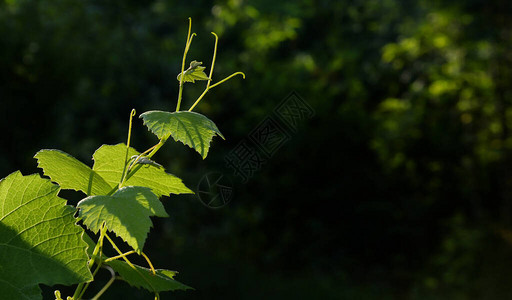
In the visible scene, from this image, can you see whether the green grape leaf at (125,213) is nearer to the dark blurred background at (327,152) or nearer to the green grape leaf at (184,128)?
the green grape leaf at (184,128)

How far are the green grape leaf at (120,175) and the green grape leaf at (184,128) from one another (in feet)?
0.19

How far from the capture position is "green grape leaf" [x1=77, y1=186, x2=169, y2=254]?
20.7 inches

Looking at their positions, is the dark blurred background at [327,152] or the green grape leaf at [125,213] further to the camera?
the dark blurred background at [327,152]

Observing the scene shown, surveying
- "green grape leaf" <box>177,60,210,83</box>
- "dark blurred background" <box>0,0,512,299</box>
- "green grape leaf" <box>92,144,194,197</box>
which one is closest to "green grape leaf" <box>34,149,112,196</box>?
"green grape leaf" <box>92,144,194,197</box>

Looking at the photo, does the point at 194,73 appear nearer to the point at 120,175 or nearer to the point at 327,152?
the point at 120,175

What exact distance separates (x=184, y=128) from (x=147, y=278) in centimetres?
17

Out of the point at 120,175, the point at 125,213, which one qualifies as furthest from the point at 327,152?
the point at 125,213

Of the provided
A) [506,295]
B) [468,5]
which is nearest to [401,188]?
[506,295]

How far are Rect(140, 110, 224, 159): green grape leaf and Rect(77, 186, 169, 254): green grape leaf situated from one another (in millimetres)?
71

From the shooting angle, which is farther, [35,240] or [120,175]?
[120,175]

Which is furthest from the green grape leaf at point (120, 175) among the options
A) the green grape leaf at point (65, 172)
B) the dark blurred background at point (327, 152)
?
the dark blurred background at point (327, 152)

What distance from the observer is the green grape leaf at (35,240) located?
0.52 m

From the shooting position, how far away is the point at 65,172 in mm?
604

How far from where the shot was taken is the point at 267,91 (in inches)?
238
